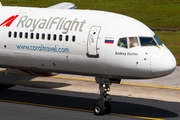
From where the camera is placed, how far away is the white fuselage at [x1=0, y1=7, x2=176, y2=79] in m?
18.9

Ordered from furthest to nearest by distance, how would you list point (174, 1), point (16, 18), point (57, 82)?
point (174, 1)
point (57, 82)
point (16, 18)

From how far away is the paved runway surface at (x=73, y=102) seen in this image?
67.9 feet

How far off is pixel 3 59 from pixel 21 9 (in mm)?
3257

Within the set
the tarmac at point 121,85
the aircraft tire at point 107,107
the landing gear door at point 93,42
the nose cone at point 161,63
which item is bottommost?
the tarmac at point 121,85

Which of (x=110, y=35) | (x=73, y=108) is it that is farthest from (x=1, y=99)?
(x=110, y=35)

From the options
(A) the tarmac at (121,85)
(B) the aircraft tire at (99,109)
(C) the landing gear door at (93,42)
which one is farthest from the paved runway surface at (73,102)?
(C) the landing gear door at (93,42)

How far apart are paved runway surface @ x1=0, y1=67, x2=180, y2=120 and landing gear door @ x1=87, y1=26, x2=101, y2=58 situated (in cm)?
346

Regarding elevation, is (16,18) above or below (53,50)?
above

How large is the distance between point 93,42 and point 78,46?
3.00 ft

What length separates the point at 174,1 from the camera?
80562 millimetres

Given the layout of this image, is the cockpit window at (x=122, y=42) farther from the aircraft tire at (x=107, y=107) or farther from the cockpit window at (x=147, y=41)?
the aircraft tire at (x=107, y=107)

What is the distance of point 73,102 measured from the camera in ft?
77.0

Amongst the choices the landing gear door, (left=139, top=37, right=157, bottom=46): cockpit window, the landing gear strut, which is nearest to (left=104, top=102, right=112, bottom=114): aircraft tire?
the landing gear strut

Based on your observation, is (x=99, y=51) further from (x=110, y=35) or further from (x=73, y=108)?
(x=73, y=108)
